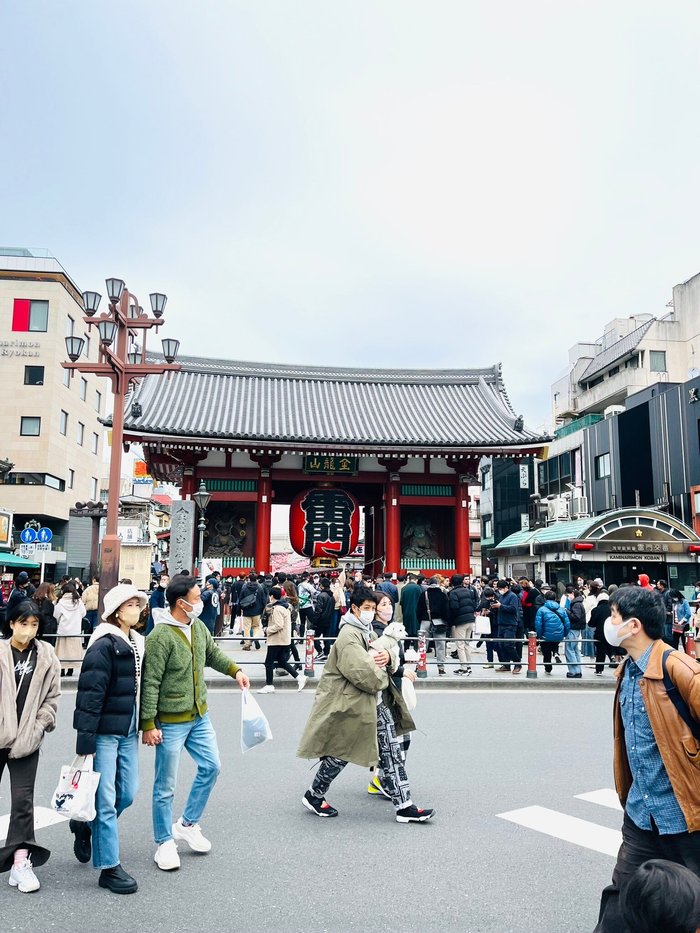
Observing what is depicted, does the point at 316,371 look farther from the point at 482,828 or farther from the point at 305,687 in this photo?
the point at 482,828

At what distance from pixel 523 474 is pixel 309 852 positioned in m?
43.6

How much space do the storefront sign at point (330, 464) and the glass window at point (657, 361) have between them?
22401 mm

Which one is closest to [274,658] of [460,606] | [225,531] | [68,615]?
[68,615]

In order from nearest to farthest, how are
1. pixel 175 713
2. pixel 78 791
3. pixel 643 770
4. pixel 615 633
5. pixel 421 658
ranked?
pixel 643 770
pixel 615 633
pixel 78 791
pixel 175 713
pixel 421 658

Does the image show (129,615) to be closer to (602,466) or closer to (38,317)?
(602,466)

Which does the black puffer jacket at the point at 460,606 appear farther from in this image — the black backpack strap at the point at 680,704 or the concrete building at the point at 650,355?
the concrete building at the point at 650,355

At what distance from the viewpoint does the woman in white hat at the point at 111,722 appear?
4.20 meters

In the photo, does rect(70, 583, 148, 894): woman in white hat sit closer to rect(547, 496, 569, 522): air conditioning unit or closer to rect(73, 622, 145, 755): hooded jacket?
rect(73, 622, 145, 755): hooded jacket

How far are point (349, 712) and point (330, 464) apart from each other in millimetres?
18875

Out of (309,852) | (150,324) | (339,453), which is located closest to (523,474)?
(339,453)

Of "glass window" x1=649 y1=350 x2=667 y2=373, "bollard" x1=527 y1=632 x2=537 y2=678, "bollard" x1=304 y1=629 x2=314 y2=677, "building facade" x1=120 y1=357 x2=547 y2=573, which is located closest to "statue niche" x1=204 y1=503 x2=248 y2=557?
"building facade" x1=120 y1=357 x2=547 y2=573

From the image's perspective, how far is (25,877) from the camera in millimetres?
4156

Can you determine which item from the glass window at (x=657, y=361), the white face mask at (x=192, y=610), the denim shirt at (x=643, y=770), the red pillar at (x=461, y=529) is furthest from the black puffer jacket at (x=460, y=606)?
the glass window at (x=657, y=361)

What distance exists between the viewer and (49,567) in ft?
135
